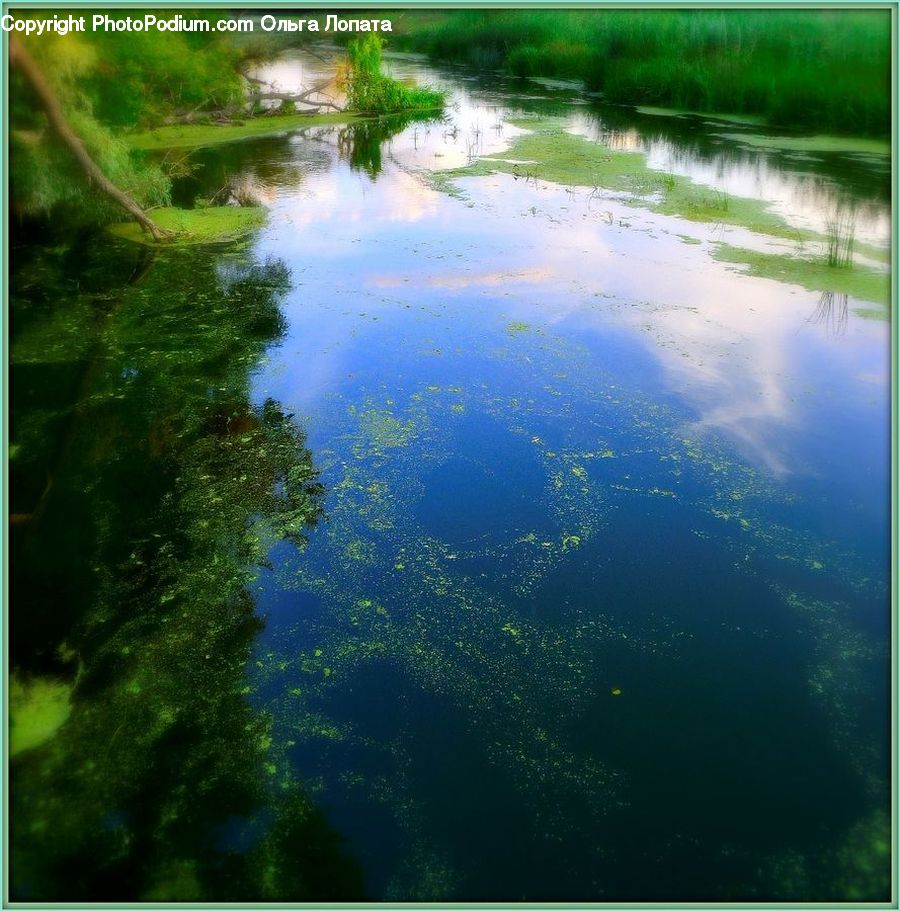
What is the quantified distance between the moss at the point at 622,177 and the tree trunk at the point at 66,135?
Answer: 3.36 m

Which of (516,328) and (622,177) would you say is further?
(622,177)

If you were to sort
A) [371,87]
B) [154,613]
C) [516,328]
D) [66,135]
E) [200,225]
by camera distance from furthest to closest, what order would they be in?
[371,87], [200,225], [66,135], [516,328], [154,613]

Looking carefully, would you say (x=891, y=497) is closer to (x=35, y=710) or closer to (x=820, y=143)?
(x=35, y=710)

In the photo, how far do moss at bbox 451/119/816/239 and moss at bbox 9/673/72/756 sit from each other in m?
5.44

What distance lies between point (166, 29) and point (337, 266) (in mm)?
2328

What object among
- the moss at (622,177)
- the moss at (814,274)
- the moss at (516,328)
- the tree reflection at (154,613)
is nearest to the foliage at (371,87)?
the moss at (622,177)

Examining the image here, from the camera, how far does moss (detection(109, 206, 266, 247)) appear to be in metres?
6.29

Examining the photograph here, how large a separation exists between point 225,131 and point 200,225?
4093 mm

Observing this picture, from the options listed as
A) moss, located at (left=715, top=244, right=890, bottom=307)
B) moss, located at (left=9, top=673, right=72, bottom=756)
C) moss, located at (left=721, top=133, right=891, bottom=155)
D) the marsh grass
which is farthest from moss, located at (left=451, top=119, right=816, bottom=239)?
moss, located at (left=9, top=673, right=72, bottom=756)

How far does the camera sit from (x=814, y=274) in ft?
16.6

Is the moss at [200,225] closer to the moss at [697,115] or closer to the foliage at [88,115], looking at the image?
the foliage at [88,115]

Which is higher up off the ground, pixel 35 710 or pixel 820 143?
pixel 820 143

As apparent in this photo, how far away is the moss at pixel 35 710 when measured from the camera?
2252 millimetres

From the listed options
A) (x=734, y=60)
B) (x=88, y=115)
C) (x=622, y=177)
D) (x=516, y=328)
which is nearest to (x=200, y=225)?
(x=88, y=115)
